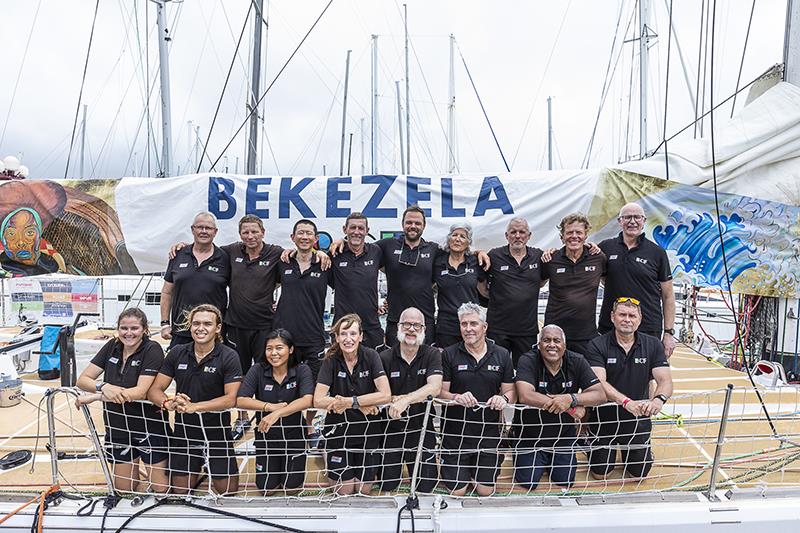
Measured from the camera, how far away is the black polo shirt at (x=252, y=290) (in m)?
4.12

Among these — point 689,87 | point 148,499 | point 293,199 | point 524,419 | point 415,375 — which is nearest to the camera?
point 148,499

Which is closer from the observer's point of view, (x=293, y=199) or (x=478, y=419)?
(x=478, y=419)

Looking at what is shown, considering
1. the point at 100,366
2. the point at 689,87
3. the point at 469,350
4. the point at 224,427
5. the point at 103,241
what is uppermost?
the point at 689,87

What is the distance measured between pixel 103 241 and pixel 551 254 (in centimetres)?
436

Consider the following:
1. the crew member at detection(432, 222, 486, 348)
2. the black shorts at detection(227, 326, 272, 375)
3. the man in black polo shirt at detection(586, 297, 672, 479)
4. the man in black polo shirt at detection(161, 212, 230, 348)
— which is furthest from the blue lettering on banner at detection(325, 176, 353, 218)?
the man in black polo shirt at detection(586, 297, 672, 479)

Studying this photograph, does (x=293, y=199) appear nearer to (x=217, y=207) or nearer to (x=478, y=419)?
(x=217, y=207)

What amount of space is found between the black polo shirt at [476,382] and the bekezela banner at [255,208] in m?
1.67

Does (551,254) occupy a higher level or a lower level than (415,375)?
higher

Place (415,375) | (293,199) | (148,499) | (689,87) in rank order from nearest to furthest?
(148,499) → (415,375) → (293,199) → (689,87)

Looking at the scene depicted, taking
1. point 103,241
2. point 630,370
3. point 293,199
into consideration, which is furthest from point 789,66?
point 103,241

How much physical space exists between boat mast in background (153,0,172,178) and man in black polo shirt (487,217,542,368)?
20.3ft

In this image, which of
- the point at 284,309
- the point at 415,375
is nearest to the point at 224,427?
the point at 284,309

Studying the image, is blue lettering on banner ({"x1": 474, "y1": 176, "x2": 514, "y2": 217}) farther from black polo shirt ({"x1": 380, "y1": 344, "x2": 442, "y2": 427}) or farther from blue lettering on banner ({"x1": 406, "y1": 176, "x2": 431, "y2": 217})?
black polo shirt ({"x1": 380, "y1": 344, "x2": 442, "y2": 427})

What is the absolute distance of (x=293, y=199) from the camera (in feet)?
16.3
